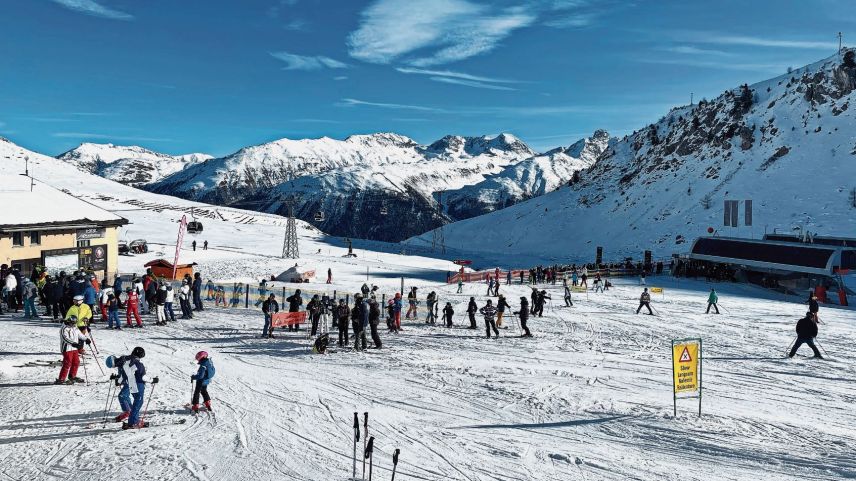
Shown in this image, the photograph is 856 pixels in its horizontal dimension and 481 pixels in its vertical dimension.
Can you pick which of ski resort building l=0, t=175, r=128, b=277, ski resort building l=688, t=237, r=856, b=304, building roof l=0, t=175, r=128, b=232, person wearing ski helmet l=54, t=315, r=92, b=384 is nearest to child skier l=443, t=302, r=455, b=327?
person wearing ski helmet l=54, t=315, r=92, b=384

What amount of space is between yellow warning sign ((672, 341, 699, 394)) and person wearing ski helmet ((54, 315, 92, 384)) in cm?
1294

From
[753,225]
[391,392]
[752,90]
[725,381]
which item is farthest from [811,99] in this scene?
[391,392]

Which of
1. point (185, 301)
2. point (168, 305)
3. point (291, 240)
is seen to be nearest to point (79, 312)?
point (168, 305)

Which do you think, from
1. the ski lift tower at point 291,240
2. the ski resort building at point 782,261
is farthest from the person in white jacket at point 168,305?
the ski resort building at point 782,261

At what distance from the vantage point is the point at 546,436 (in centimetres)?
1079

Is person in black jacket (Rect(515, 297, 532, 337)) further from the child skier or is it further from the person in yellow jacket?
the person in yellow jacket

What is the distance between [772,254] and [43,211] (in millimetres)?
48804

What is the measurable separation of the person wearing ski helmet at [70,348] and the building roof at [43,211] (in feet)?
60.5

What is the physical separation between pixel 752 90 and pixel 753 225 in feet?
140

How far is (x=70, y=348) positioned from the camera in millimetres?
12828

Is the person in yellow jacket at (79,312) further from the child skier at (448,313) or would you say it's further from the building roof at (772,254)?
the building roof at (772,254)

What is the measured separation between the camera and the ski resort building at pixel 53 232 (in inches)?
1096

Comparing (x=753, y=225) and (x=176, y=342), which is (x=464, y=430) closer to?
(x=176, y=342)

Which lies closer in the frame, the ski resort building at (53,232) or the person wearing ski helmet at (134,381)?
the person wearing ski helmet at (134,381)
